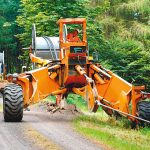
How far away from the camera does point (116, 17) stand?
40969 millimetres

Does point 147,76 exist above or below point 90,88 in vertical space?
below

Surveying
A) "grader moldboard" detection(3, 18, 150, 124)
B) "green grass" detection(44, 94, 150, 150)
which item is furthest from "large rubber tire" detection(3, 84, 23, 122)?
"green grass" detection(44, 94, 150, 150)

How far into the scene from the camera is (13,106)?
1472 centimetres

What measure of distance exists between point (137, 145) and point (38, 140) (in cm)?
196

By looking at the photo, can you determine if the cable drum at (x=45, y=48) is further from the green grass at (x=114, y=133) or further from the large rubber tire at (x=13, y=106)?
the large rubber tire at (x=13, y=106)

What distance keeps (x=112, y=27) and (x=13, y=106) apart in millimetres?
25946

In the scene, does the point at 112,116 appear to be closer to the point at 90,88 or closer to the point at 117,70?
the point at 90,88

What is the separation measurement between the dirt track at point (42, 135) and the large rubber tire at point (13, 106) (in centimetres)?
21

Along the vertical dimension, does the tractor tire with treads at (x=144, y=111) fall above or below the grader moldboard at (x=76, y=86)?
below

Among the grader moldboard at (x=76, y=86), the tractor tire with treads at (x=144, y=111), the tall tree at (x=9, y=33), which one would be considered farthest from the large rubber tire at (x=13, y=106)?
the tall tree at (x=9, y=33)

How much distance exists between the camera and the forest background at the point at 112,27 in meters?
31.7

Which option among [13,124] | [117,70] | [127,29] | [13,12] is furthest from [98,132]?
[13,12]

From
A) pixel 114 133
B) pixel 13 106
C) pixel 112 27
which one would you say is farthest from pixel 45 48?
pixel 112 27

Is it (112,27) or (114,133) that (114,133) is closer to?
(114,133)
